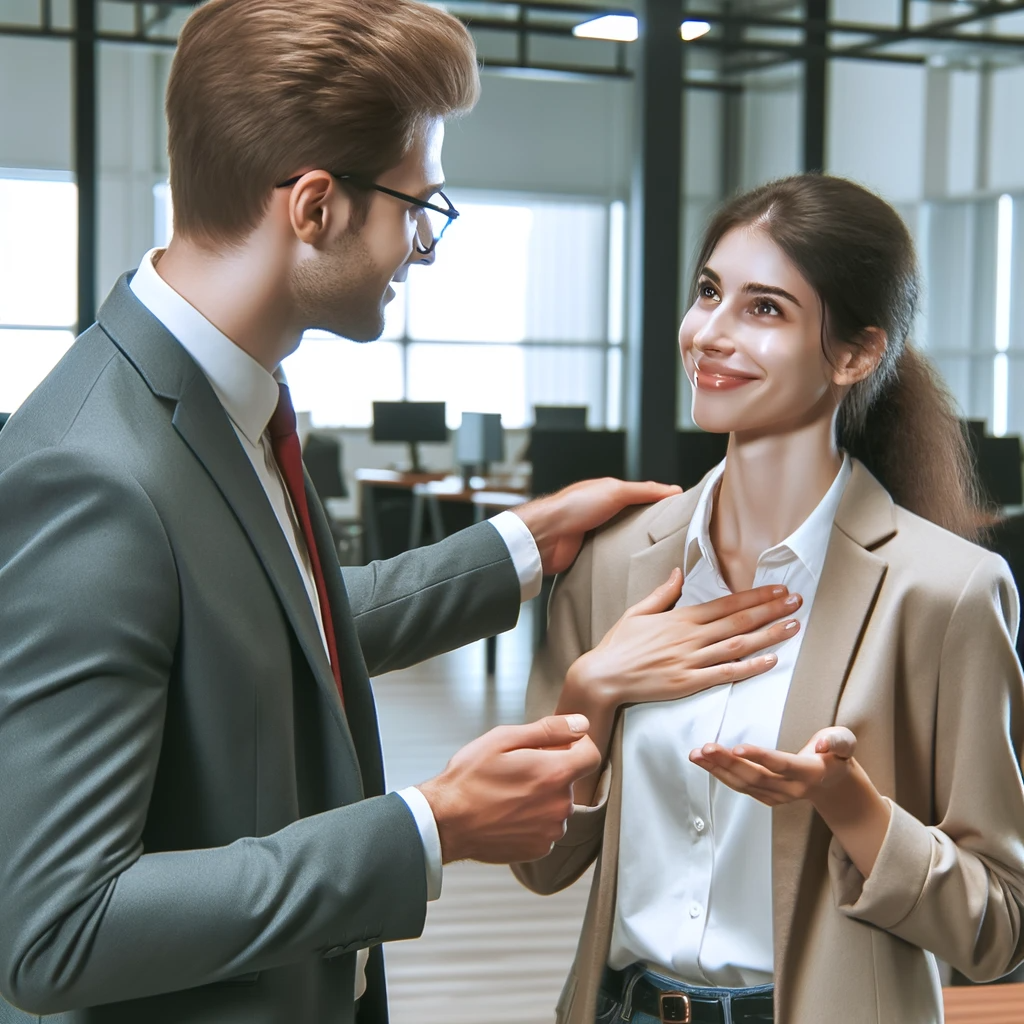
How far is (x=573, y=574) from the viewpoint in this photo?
1813 millimetres

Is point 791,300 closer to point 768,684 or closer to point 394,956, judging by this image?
point 768,684

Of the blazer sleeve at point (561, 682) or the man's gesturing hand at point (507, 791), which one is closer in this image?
the man's gesturing hand at point (507, 791)

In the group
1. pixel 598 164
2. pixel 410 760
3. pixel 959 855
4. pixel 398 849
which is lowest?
pixel 410 760

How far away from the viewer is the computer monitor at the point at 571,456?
24.9 ft

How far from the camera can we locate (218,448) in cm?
121

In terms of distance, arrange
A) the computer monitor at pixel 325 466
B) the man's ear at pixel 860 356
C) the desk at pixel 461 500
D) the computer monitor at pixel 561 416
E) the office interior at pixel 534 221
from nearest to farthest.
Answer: the man's ear at pixel 860 356
the office interior at pixel 534 221
the desk at pixel 461 500
the computer monitor at pixel 325 466
the computer monitor at pixel 561 416

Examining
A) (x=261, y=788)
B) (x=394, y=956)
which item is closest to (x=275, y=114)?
(x=261, y=788)

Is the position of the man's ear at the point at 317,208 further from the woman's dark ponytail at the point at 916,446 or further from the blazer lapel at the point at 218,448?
the woman's dark ponytail at the point at 916,446

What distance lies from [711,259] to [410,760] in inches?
178

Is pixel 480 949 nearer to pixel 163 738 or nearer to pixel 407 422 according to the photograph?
pixel 163 738

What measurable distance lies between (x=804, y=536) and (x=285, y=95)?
0.80 m

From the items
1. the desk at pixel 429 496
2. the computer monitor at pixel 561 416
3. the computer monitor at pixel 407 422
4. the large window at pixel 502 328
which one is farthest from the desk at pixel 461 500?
the large window at pixel 502 328

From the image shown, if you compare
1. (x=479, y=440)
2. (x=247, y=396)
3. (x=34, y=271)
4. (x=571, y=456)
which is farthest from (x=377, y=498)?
(x=247, y=396)

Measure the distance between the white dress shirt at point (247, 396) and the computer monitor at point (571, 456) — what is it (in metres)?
6.17
